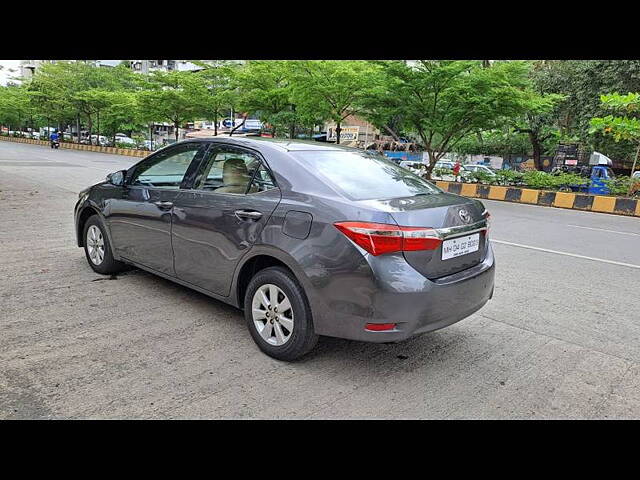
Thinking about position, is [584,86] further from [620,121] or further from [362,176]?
[362,176]

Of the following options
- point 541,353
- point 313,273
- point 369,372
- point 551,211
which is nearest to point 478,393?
point 369,372

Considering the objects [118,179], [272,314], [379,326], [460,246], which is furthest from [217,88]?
[379,326]

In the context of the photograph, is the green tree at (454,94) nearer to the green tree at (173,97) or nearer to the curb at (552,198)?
the curb at (552,198)

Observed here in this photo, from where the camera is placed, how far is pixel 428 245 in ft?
9.95

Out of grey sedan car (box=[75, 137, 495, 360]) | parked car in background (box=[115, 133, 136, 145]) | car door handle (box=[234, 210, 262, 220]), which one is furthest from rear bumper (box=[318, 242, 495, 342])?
parked car in background (box=[115, 133, 136, 145])

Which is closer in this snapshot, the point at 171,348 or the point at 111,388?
the point at 111,388

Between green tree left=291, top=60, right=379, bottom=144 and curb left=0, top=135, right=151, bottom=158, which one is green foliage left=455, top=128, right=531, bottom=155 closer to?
green tree left=291, top=60, right=379, bottom=144

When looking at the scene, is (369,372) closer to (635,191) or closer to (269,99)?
(635,191)

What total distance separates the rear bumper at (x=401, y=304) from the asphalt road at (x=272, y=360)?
0.36m

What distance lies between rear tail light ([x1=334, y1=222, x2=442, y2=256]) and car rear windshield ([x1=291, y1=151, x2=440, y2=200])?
31 centimetres

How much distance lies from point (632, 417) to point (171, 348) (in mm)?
2891

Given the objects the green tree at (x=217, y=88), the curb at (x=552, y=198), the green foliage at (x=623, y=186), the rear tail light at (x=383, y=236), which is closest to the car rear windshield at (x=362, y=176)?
the rear tail light at (x=383, y=236)

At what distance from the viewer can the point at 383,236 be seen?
9.62 ft

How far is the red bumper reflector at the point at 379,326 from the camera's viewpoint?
2.97 metres
